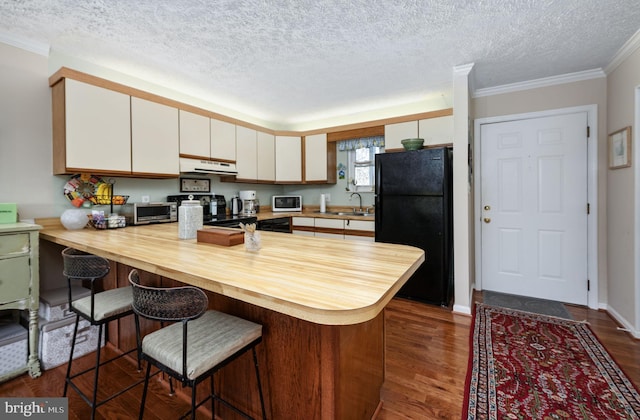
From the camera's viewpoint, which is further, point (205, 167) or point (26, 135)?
point (205, 167)

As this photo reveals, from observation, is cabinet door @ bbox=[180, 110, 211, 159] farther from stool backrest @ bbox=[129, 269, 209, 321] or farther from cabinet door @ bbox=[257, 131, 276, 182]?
stool backrest @ bbox=[129, 269, 209, 321]

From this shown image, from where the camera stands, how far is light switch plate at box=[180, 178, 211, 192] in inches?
135

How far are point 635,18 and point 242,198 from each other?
4087 millimetres

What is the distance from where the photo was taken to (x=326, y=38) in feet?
7.32

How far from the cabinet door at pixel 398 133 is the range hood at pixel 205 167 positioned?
79.1 inches

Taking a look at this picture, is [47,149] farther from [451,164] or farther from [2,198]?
[451,164]

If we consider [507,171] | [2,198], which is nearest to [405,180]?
[507,171]

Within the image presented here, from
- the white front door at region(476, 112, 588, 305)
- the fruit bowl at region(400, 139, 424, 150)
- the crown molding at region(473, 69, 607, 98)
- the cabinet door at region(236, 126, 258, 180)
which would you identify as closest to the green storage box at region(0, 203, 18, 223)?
the cabinet door at region(236, 126, 258, 180)

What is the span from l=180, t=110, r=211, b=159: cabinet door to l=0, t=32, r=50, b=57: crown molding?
1093mm

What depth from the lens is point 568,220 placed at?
300 cm

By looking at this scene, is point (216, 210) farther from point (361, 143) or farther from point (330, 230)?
point (361, 143)

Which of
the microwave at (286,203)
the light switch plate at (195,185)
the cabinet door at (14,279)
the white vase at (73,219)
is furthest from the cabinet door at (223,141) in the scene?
the cabinet door at (14,279)

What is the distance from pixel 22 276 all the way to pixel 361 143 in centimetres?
368

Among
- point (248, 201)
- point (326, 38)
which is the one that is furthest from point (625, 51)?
point (248, 201)
